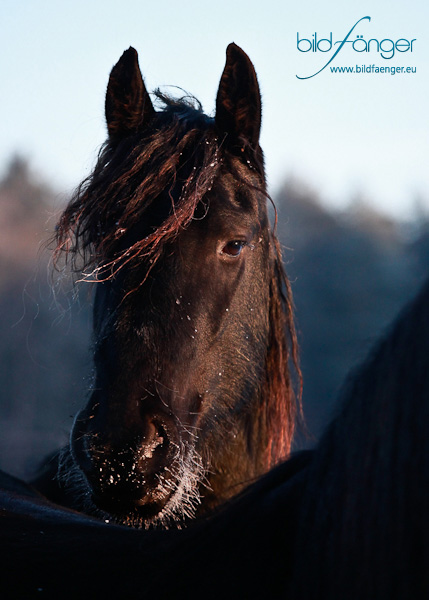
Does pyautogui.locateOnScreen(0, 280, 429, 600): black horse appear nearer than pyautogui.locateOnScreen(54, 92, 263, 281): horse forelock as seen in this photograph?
Yes

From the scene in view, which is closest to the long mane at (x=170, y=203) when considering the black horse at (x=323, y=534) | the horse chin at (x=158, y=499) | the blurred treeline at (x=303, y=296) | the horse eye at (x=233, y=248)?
the horse eye at (x=233, y=248)

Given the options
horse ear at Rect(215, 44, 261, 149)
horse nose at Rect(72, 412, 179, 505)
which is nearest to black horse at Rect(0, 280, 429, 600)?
horse nose at Rect(72, 412, 179, 505)

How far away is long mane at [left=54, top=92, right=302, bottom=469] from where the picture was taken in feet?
7.93

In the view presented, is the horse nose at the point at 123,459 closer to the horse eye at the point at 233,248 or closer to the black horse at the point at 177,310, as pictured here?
the black horse at the point at 177,310

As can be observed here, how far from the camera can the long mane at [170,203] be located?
242 cm

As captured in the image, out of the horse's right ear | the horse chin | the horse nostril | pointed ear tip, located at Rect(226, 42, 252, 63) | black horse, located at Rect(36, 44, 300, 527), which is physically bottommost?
the horse chin

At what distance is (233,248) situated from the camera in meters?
2.58

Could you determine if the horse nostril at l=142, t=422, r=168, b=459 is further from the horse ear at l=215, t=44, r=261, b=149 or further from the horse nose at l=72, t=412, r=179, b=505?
the horse ear at l=215, t=44, r=261, b=149

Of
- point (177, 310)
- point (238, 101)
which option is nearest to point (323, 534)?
point (177, 310)

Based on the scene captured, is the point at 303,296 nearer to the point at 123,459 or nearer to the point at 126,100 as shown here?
the point at 126,100

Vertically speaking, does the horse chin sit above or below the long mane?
below

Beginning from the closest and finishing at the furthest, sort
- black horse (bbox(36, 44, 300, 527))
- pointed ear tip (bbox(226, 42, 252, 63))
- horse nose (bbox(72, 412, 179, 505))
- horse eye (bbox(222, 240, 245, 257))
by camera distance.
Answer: horse nose (bbox(72, 412, 179, 505)) → black horse (bbox(36, 44, 300, 527)) → horse eye (bbox(222, 240, 245, 257)) → pointed ear tip (bbox(226, 42, 252, 63))

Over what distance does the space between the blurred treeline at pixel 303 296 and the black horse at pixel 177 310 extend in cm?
763

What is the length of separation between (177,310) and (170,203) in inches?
17.5
